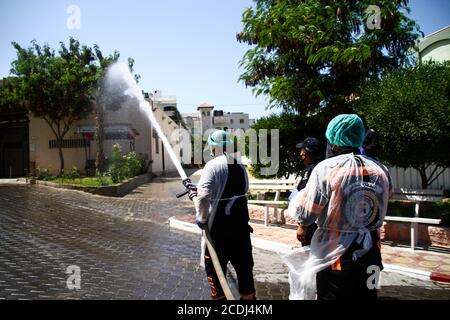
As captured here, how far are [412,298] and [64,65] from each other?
69.8 feet

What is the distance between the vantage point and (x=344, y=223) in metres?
2.49

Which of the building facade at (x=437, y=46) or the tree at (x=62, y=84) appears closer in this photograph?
the building facade at (x=437, y=46)

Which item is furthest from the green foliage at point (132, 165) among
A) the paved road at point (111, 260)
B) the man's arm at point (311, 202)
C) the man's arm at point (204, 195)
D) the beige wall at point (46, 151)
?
the man's arm at point (311, 202)

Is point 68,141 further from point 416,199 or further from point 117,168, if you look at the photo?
point 416,199

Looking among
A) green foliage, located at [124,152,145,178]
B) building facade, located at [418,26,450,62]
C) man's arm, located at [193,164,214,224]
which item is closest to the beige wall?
green foliage, located at [124,152,145,178]

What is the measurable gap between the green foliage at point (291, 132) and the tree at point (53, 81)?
13.5m

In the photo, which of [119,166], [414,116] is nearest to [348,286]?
[414,116]

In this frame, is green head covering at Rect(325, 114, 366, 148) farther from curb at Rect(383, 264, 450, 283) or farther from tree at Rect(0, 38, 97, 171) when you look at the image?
tree at Rect(0, 38, 97, 171)

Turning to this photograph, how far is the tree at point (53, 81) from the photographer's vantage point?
66.9 ft

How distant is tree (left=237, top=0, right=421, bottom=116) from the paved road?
15.3ft

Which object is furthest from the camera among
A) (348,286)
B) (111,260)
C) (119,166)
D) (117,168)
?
(119,166)

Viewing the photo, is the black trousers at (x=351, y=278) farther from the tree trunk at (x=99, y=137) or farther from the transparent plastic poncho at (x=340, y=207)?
the tree trunk at (x=99, y=137)

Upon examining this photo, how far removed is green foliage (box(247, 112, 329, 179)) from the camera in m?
10.6

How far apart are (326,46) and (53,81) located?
55.4 feet
